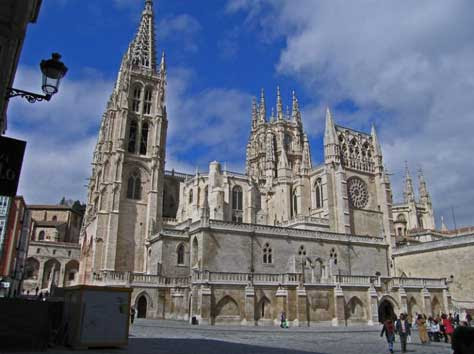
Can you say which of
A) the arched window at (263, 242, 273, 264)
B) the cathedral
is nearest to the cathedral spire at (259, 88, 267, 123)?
the cathedral

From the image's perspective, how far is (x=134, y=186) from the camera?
44688 millimetres

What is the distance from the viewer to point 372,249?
133ft

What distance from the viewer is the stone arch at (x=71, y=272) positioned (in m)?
52.0

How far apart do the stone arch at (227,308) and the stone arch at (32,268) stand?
34502mm

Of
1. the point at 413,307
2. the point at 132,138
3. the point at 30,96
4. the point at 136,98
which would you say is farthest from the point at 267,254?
the point at 30,96

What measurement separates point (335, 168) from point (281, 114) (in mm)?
22030

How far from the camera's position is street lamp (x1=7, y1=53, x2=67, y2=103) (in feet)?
22.4

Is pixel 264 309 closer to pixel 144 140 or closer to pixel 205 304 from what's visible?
pixel 205 304

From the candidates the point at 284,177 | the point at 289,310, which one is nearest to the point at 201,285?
the point at 289,310

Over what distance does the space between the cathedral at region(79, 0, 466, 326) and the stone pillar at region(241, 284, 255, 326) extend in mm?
66

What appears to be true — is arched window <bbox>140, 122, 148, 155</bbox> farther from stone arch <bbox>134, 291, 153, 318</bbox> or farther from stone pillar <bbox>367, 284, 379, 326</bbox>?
stone pillar <bbox>367, 284, 379, 326</bbox>

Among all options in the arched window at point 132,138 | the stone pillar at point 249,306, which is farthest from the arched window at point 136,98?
the stone pillar at point 249,306

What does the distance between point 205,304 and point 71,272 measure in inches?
1331

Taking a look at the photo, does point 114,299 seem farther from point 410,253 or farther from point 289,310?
point 410,253
